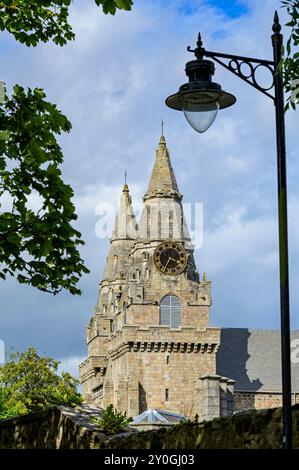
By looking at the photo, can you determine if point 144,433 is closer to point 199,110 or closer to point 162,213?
point 199,110

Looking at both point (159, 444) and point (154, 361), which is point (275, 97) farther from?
point (154, 361)

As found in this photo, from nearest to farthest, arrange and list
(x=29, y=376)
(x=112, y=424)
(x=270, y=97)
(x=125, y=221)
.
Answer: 1. (x=270, y=97)
2. (x=112, y=424)
3. (x=29, y=376)
4. (x=125, y=221)

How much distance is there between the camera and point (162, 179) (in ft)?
332

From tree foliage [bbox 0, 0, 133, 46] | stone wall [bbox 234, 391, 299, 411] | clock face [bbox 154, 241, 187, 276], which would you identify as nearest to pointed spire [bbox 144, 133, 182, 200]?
clock face [bbox 154, 241, 187, 276]

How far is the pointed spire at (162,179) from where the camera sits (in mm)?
100062

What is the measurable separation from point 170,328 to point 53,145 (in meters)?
73.1

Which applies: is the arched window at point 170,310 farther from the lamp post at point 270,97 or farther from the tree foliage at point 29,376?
the lamp post at point 270,97

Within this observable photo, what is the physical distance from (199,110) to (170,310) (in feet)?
267

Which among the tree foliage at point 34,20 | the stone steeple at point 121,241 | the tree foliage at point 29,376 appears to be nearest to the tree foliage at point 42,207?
the tree foliage at point 34,20

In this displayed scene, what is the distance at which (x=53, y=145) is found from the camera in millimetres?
22453

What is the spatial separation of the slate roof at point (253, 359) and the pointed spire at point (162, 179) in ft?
56.3

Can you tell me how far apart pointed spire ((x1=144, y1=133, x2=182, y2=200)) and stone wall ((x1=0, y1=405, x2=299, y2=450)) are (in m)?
76.3

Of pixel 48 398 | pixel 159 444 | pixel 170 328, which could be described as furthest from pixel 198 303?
pixel 159 444

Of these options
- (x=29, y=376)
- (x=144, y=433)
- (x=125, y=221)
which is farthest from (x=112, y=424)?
(x=125, y=221)
